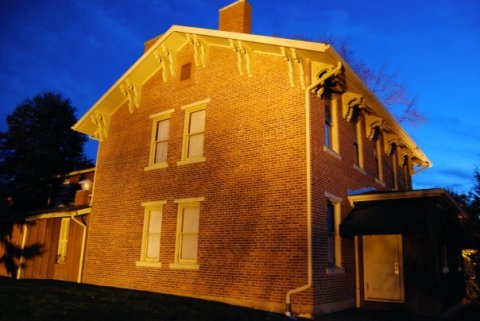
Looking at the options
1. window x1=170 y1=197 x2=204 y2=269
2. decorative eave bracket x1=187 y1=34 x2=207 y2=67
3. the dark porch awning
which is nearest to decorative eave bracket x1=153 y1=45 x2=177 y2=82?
decorative eave bracket x1=187 y1=34 x2=207 y2=67

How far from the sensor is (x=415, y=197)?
12.2m

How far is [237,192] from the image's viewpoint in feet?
41.0

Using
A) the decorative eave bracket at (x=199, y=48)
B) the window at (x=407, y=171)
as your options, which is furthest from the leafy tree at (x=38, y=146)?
the window at (x=407, y=171)

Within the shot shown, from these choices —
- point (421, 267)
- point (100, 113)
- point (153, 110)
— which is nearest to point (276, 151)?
point (421, 267)

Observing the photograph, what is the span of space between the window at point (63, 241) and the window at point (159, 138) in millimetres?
4832

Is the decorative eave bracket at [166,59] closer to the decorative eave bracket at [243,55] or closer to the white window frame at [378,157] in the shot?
the decorative eave bracket at [243,55]

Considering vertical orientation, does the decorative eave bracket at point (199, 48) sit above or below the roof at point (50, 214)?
above

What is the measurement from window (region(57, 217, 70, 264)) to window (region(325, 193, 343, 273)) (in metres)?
10.7

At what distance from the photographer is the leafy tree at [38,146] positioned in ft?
89.2

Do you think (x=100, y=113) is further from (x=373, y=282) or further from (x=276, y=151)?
(x=373, y=282)

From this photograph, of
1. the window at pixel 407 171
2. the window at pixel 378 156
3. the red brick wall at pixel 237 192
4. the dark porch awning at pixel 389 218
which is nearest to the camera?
the dark porch awning at pixel 389 218

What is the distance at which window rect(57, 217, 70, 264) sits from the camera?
17.0 m

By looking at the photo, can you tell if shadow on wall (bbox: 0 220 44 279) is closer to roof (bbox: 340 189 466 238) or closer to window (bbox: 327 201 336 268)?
window (bbox: 327 201 336 268)

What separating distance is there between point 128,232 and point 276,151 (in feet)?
21.4
